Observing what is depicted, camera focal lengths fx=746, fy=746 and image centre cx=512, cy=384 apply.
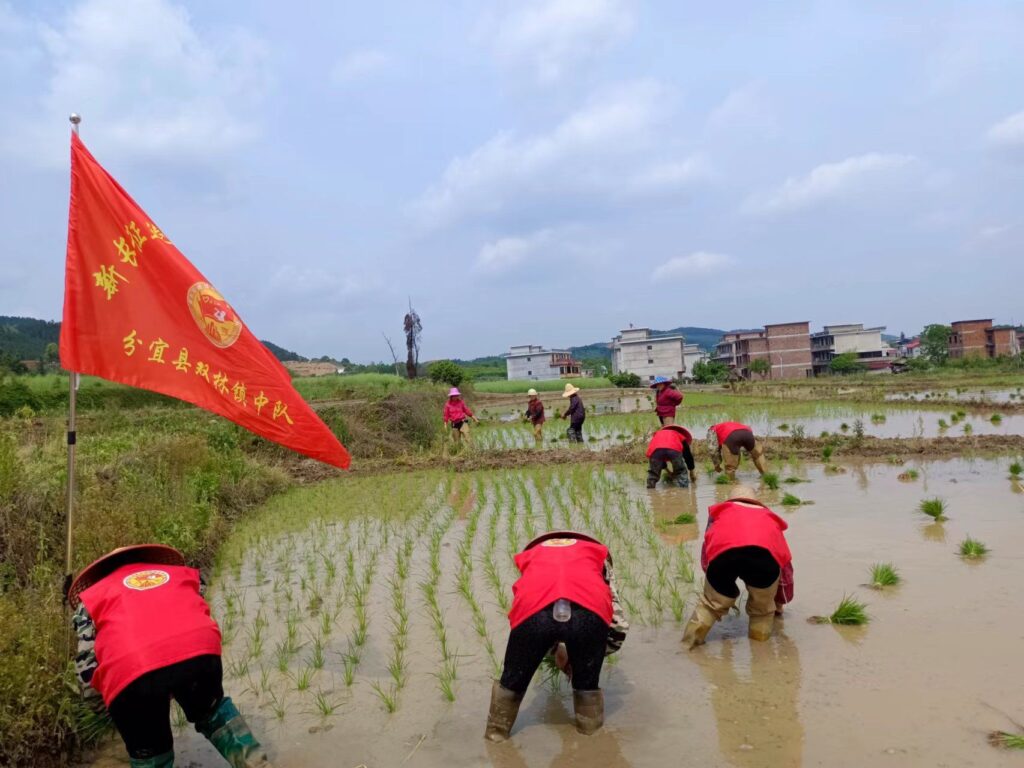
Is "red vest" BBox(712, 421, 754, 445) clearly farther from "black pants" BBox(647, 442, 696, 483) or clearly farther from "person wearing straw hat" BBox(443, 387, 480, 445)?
"person wearing straw hat" BBox(443, 387, 480, 445)

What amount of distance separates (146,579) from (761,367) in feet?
214

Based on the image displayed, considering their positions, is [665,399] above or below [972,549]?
above

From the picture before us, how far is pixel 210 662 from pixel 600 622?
5.22ft

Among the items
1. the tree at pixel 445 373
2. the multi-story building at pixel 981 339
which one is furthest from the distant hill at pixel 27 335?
the multi-story building at pixel 981 339

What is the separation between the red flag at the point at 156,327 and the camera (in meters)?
3.54

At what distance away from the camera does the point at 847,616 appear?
441cm

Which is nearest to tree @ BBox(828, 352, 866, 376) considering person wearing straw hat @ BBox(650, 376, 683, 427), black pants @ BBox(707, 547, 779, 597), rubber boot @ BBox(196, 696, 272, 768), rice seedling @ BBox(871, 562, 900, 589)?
person wearing straw hat @ BBox(650, 376, 683, 427)

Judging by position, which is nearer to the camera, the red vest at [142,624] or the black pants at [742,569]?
the red vest at [142,624]

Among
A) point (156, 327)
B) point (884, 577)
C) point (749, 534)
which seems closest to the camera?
point (156, 327)

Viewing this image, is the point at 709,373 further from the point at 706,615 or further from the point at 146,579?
the point at 146,579

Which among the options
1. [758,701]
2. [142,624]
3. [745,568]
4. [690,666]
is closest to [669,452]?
[745,568]

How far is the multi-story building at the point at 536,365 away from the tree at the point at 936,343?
32.5m

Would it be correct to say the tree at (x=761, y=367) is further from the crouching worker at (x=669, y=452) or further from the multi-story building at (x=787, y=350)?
the crouching worker at (x=669, y=452)

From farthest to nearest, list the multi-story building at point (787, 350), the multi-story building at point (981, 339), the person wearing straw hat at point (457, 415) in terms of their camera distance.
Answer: the multi-story building at point (787, 350) → the multi-story building at point (981, 339) → the person wearing straw hat at point (457, 415)
